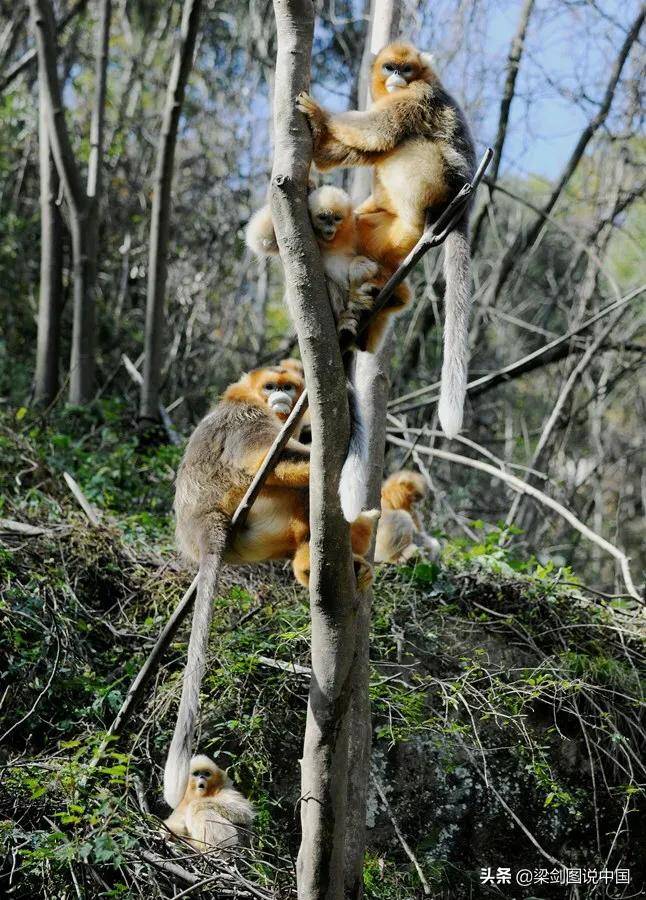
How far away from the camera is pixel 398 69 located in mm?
4266

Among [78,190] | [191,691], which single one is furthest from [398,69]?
[78,190]

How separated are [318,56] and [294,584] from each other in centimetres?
739

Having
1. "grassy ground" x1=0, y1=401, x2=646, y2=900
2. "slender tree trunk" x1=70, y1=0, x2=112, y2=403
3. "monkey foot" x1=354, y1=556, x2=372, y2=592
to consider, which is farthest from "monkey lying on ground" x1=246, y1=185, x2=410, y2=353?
"slender tree trunk" x1=70, y1=0, x2=112, y2=403

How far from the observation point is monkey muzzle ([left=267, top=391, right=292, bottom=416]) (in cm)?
458

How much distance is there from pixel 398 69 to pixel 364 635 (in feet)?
8.12

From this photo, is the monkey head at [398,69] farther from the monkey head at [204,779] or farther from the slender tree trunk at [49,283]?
the slender tree trunk at [49,283]

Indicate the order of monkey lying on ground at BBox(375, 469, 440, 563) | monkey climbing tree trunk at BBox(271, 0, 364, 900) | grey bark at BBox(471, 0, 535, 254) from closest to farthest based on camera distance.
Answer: monkey climbing tree trunk at BBox(271, 0, 364, 900), monkey lying on ground at BBox(375, 469, 440, 563), grey bark at BBox(471, 0, 535, 254)

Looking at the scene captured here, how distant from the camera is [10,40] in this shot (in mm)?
10836

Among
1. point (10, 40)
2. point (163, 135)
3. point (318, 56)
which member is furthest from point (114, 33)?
point (163, 135)

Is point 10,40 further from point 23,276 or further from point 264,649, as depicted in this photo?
point 264,649

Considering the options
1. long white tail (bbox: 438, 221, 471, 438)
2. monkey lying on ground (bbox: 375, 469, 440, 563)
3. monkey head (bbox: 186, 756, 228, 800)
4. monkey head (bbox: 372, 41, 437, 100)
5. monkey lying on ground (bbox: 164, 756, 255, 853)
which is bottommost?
monkey lying on ground (bbox: 164, 756, 255, 853)

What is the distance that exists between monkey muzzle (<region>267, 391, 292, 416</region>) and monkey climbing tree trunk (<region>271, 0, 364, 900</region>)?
1.46 m

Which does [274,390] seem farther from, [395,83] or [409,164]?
[395,83]

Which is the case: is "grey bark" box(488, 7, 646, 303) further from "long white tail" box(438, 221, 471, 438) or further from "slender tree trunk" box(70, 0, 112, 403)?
"long white tail" box(438, 221, 471, 438)
